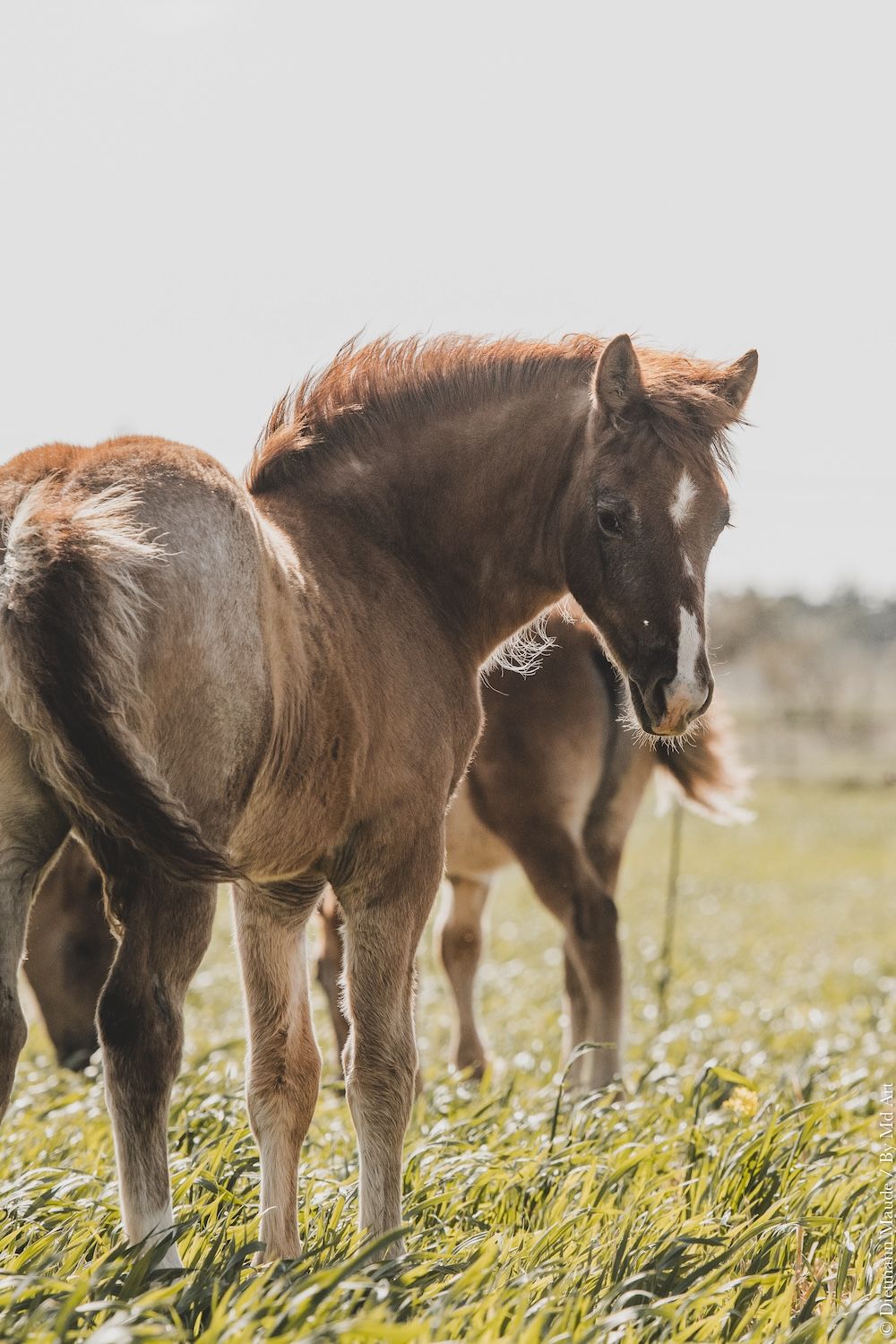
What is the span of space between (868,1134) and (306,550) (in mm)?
3229

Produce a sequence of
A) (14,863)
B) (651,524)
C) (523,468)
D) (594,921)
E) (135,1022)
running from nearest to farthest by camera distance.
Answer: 1. (14,863)
2. (135,1022)
3. (651,524)
4. (523,468)
5. (594,921)

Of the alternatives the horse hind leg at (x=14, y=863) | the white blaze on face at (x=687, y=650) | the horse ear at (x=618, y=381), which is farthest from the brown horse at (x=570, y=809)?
the horse hind leg at (x=14, y=863)

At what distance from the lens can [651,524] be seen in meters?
3.27

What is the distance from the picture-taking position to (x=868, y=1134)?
15.4 ft

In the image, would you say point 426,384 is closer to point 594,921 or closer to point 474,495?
point 474,495

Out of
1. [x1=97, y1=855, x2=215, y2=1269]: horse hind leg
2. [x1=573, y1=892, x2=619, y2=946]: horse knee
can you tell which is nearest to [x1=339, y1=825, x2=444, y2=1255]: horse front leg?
[x1=97, y1=855, x2=215, y2=1269]: horse hind leg

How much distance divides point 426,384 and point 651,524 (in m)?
0.91

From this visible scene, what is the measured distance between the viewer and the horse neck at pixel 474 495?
361 centimetres

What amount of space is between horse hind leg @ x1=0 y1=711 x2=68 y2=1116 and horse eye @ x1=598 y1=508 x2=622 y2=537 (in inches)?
65.7

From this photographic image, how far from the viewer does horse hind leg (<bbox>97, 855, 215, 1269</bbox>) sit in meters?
2.55

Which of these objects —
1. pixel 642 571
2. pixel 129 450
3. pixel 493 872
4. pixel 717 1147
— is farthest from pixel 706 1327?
pixel 493 872

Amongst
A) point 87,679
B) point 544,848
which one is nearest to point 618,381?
point 87,679

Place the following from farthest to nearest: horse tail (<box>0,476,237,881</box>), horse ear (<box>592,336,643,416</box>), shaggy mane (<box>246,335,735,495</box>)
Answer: shaggy mane (<box>246,335,735,495</box>), horse ear (<box>592,336,643,416</box>), horse tail (<box>0,476,237,881</box>)

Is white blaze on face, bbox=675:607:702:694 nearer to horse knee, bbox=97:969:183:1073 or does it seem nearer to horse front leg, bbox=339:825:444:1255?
horse front leg, bbox=339:825:444:1255
